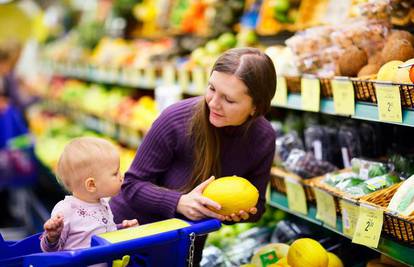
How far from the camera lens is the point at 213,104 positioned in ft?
6.22

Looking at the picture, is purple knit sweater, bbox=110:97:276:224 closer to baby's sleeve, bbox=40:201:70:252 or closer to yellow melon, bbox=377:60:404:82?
baby's sleeve, bbox=40:201:70:252

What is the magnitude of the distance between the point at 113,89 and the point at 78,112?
0.78 m

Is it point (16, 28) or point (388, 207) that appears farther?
point (16, 28)

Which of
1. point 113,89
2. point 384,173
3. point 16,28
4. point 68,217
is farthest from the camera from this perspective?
point 16,28

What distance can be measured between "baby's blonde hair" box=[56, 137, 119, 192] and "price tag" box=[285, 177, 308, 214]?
35.1 inches

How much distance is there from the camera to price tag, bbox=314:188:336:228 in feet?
7.09

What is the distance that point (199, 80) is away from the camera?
3.41 metres

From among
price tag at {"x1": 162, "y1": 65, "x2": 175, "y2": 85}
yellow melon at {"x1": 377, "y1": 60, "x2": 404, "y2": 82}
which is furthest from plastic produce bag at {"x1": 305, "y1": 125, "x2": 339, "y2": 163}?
price tag at {"x1": 162, "y1": 65, "x2": 175, "y2": 85}

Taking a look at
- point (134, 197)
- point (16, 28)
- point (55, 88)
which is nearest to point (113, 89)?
point (55, 88)

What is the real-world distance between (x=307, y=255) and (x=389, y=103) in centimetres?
62

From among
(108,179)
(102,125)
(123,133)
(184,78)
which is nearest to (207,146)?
(108,179)

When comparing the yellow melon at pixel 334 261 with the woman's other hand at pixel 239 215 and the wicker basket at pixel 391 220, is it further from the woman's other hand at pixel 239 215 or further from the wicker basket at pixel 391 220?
the woman's other hand at pixel 239 215

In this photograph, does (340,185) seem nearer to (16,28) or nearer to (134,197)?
(134,197)

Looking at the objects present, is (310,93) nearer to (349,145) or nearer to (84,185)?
(349,145)
